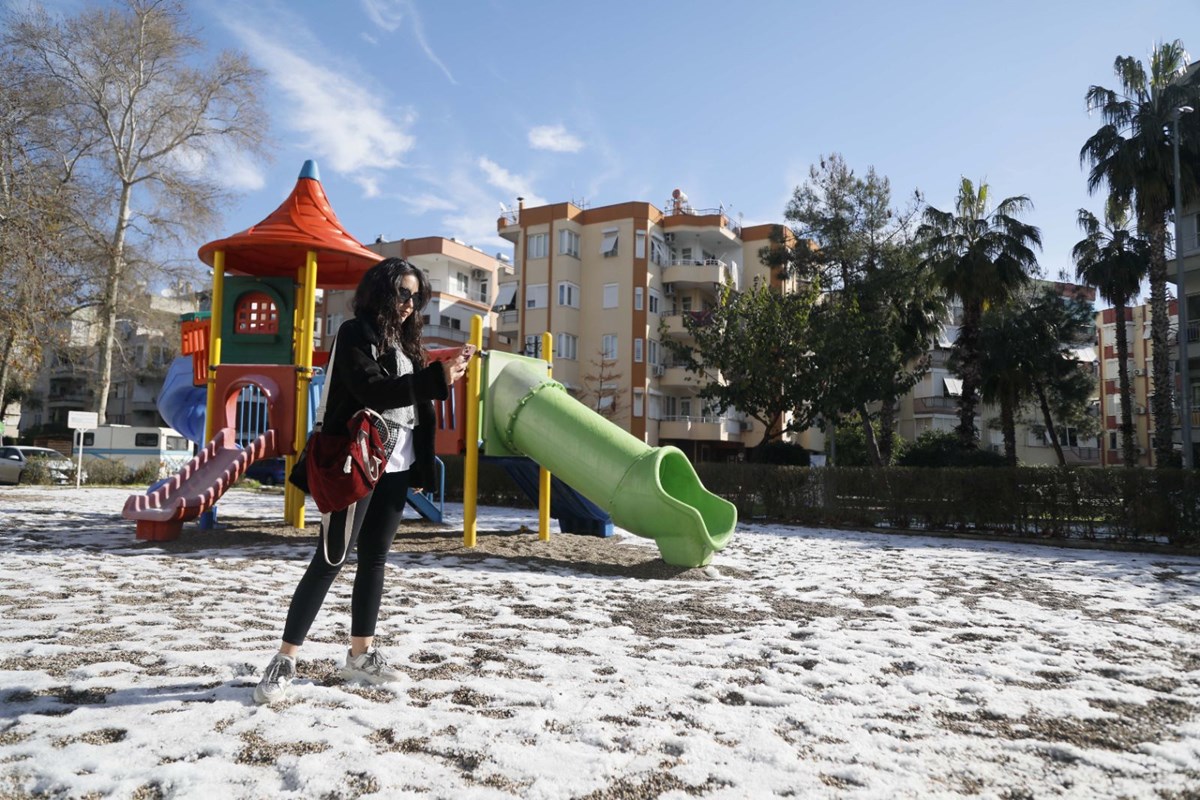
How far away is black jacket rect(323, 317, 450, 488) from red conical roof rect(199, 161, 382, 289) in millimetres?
7496

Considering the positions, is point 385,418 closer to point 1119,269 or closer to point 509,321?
point 1119,269

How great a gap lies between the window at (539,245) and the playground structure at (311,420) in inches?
1080

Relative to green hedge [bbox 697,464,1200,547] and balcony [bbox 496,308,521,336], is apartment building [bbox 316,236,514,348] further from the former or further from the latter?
green hedge [bbox 697,464,1200,547]

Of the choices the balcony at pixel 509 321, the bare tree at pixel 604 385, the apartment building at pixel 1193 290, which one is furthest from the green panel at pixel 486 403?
the balcony at pixel 509 321

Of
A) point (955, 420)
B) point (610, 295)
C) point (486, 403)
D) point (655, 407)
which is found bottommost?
point (486, 403)

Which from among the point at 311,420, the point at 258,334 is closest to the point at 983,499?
the point at 311,420

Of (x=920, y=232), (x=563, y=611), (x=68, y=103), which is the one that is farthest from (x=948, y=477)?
(x=68, y=103)

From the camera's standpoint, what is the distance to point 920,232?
95.7 ft

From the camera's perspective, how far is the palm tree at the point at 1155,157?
2342 cm

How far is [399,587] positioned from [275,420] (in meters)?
4.73

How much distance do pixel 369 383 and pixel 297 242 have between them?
8025 mm

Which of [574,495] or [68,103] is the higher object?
[68,103]

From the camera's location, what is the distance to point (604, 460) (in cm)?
820

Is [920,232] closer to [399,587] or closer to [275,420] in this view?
[275,420]
